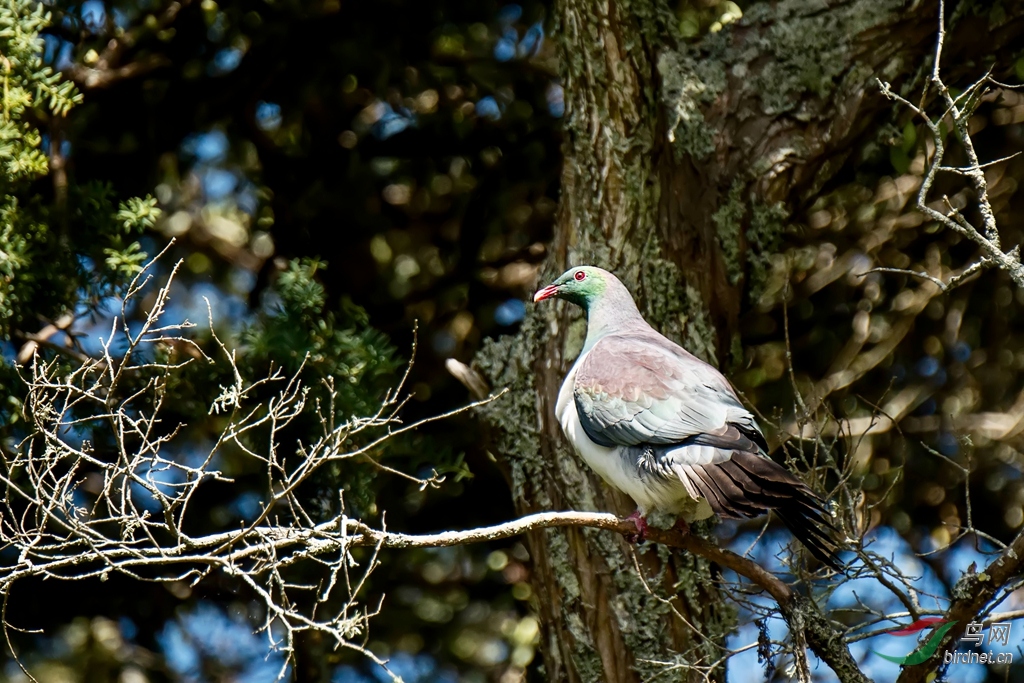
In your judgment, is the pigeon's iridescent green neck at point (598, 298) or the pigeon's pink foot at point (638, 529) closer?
the pigeon's pink foot at point (638, 529)

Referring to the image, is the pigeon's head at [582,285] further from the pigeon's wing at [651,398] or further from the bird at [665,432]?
the pigeon's wing at [651,398]

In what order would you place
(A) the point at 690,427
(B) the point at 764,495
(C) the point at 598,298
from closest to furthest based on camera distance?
(B) the point at 764,495 < (A) the point at 690,427 < (C) the point at 598,298

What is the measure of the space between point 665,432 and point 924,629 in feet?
2.85

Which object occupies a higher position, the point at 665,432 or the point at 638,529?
the point at 665,432

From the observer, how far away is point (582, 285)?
145 inches

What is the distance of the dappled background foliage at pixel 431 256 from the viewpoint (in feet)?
15.2

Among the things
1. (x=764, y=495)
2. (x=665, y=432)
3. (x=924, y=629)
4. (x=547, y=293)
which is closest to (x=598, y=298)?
(x=547, y=293)

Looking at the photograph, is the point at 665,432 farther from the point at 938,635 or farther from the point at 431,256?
the point at 431,256

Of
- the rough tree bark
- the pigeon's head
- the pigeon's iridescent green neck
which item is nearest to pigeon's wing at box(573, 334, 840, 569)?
the pigeon's iridescent green neck

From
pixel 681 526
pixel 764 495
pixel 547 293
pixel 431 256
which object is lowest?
pixel 431 256

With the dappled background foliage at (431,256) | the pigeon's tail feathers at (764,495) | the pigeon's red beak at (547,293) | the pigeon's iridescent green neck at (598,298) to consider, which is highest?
the pigeon's tail feathers at (764,495)

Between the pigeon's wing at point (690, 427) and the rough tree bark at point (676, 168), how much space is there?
0.42 metres

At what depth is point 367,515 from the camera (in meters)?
3.89

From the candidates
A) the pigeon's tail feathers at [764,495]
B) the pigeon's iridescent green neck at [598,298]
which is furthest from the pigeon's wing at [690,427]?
the pigeon's iridescent green neck at [598,298]
